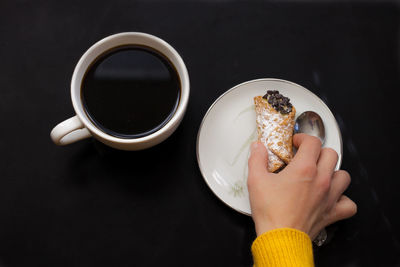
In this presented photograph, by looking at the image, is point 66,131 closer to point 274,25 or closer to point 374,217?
point 274,25

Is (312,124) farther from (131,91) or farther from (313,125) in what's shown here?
(131,91)

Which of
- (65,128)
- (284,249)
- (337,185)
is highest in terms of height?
(65,128)

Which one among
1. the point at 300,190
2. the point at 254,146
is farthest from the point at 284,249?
the point at 254,146

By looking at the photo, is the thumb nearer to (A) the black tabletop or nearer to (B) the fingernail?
(B) the fingernail

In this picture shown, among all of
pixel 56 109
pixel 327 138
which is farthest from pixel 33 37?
pixel 327 138

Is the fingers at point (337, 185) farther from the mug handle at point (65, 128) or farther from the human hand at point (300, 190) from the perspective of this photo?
the mug handle at point (65, 128)

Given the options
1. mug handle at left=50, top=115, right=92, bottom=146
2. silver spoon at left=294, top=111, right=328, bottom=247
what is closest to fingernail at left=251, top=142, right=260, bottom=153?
silver spoon at left=294, top=111, right=328, bottom=247
